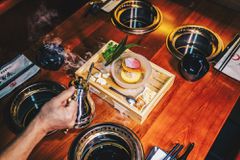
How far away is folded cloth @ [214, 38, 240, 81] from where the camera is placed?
2.93 meters

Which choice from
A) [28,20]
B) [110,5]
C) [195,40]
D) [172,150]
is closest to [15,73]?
[110,5]

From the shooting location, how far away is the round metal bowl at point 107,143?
7.92 feet

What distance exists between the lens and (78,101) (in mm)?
2328

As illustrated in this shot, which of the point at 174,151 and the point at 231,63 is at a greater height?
the point at 231,63

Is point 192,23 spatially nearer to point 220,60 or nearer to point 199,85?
point 220,60

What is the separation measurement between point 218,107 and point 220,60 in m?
0.54

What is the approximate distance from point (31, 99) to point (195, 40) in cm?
189

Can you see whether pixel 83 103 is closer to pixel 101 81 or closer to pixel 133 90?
pixel 101 81

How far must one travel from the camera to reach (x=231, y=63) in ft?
9.89

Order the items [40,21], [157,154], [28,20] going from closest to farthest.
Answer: [157,154]
[28,20]
[40,21]

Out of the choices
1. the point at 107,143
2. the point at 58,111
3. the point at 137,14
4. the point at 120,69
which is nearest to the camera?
the point at 58,111

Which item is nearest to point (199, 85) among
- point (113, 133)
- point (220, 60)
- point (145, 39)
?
point (220, 60)

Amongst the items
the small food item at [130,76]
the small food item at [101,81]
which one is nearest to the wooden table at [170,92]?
the small food item at [101,81]

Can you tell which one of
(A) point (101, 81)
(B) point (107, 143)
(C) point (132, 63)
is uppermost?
(C) point (132, 63)
